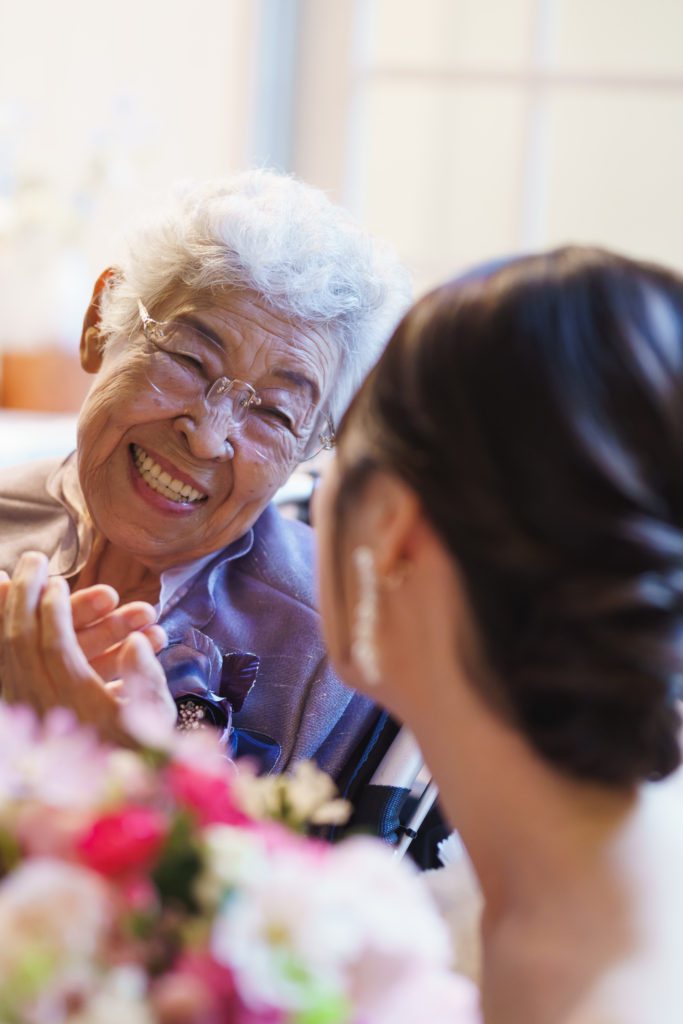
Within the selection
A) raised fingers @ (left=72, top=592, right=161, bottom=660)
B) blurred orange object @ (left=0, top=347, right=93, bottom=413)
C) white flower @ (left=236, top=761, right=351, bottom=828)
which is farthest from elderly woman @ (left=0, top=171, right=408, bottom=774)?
blurred orange object @ (left=0, top=347, right=93, bottom=413)

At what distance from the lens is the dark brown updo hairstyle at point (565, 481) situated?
754 millimetres

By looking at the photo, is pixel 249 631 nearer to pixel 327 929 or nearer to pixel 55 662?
pixel 55 662

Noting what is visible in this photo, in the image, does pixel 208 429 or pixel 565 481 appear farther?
pixel 208 429

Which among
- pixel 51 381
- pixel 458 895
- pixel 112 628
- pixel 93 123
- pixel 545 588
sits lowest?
pixel 458 895

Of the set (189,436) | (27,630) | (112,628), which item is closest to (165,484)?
(189,436)

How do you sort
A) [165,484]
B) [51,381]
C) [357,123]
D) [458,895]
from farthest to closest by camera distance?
[357,123] < [51,381] < [165,484] < [458,895]

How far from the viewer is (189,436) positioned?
4.87ft

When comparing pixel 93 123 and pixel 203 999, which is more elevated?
pixel 93 123

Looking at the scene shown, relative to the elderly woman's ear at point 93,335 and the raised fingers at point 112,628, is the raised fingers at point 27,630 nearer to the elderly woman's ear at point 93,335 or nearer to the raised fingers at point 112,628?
the raised fingers at point 112,628

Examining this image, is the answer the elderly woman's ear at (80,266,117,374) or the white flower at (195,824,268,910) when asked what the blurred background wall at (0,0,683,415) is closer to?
the elderly woman's ear at (80,266,117,374)

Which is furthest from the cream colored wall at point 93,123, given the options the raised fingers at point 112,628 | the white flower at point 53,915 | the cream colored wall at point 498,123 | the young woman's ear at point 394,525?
the white flower at point 53,915

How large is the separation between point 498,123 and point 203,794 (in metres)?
2.61

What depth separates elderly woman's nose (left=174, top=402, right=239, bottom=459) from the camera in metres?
1.48

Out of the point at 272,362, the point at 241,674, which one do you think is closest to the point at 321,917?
the point at 241,674
